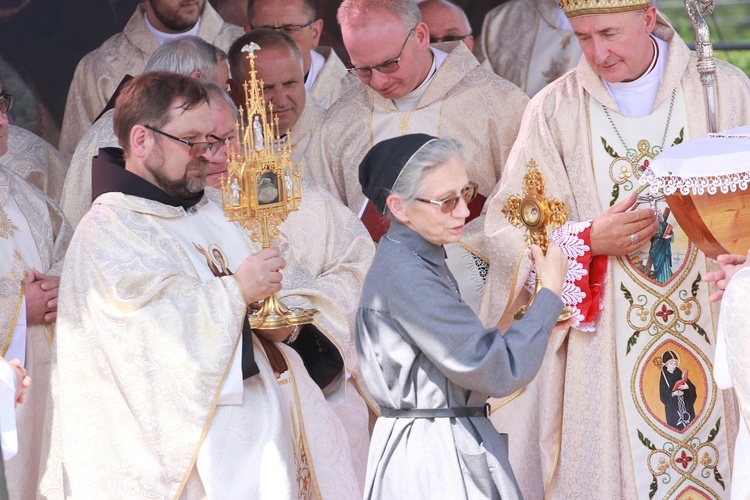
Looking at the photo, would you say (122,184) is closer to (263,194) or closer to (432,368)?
(263,194)

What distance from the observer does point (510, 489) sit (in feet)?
15.5

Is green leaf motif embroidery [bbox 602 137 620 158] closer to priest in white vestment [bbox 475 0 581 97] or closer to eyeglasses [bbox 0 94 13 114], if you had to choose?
eyeglasses [bbox 0 94 13 114]

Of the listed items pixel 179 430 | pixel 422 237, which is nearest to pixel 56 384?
pixel 179 430

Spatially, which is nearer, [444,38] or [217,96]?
[217,96]

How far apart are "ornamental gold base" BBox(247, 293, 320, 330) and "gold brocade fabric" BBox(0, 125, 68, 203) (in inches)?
92.7

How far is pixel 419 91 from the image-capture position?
293 inches

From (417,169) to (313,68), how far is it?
396 centimetres

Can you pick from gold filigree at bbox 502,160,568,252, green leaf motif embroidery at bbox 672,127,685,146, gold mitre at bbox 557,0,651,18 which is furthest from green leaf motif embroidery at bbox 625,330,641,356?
gold mitre at bbox 557,0,651,18

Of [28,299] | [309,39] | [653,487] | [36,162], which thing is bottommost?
[653,487]

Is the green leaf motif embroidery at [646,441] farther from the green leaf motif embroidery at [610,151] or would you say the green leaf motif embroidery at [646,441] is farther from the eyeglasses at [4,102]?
the eyeglasses at [4,102]

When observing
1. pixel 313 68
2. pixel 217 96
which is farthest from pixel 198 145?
pixel 313 68

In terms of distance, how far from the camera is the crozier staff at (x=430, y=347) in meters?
4.67

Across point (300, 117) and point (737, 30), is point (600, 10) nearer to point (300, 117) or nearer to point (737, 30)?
point (300, 117)

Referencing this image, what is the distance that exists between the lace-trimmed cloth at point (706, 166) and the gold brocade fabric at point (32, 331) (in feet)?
8.09
